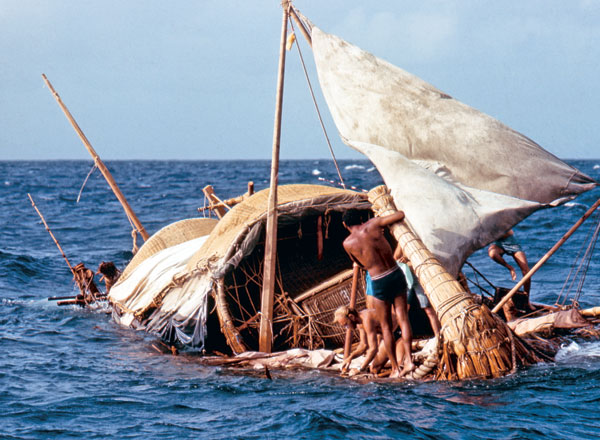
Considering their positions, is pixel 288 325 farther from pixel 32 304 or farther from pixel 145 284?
pixel 32 304

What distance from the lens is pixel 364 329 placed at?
29.4 feet

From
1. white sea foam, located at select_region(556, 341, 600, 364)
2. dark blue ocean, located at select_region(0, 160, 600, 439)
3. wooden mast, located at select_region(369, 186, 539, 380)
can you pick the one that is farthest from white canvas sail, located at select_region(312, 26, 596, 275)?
white sea foam, located at select_region(556, 341, 600, 364)

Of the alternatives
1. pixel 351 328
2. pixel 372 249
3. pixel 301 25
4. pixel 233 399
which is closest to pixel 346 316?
pixel 351 328

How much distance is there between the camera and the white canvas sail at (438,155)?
8.88 metres

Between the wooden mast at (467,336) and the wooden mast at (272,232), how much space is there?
83.7 inches

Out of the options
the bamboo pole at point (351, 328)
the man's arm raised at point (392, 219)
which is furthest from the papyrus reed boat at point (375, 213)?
the bamboo pole at point (351, 328)

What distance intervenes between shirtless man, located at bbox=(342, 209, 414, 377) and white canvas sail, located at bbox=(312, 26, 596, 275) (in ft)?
1.83

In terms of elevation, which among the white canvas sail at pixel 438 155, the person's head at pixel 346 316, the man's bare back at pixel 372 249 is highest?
the white canvas sail at pixel 438 155

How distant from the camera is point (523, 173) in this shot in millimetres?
9234

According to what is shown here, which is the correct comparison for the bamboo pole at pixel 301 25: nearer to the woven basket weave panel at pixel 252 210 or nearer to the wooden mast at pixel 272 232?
the wooden mast at pixel 272 232

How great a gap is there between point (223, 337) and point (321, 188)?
9.09ft

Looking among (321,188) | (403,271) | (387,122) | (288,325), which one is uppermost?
(387,122)

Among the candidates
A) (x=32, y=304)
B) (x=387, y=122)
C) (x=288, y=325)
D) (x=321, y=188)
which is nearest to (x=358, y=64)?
(x=387, y=122)

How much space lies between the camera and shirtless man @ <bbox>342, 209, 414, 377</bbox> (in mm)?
8625
